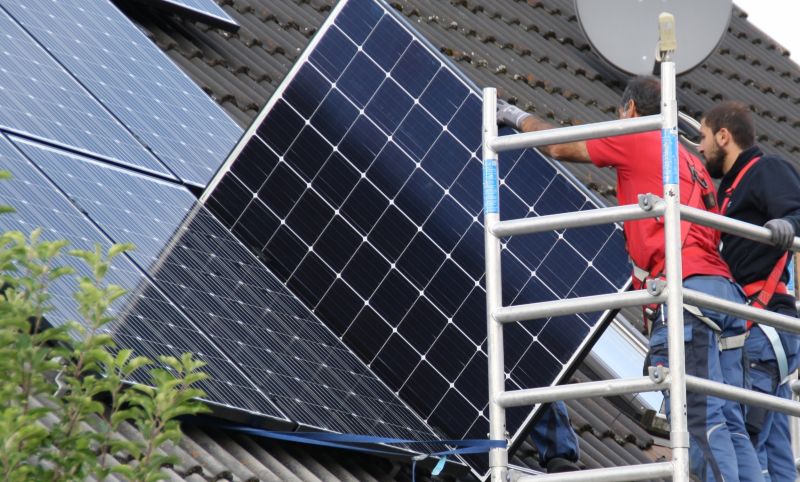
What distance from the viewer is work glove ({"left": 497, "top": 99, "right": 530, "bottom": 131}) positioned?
7691 mm

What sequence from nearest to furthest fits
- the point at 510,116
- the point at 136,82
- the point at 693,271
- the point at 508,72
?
the point at 693,271
the point at 510,116
the point at 136,82
the point at 508,72

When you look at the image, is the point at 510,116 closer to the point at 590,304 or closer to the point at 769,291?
the point at 590,304

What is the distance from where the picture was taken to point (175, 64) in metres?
10.3

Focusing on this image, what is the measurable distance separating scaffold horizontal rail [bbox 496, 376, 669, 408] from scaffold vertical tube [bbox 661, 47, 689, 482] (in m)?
0.07

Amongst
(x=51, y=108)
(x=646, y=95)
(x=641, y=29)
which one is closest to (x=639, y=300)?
(x=646, y=95)

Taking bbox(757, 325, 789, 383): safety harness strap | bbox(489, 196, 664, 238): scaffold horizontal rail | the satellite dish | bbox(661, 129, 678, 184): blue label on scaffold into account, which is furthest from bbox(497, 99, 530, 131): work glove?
the satellite dish

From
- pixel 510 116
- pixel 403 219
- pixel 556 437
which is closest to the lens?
pixel 510 116

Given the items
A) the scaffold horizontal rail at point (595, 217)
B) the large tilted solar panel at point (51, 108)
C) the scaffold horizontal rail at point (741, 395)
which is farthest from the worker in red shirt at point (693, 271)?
the large tilted solar panel at point (51, 108)

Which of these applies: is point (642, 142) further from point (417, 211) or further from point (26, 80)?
point (26, 80)

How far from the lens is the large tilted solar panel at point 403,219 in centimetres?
818

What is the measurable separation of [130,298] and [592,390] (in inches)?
86.2

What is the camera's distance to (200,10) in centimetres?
1130

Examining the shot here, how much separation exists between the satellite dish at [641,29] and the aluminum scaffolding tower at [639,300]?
20.6 feet

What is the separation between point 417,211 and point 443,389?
92cm
